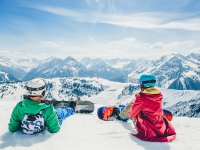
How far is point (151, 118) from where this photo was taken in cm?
937

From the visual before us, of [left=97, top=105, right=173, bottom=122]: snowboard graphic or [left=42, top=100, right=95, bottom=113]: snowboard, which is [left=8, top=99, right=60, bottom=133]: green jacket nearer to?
[left=97, top=105, right=173, bottom=122]: snowboard graphic

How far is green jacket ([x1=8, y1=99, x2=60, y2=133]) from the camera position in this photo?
880 cm

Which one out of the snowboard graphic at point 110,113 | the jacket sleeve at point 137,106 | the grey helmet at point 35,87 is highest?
the grey helmet at point 35,87

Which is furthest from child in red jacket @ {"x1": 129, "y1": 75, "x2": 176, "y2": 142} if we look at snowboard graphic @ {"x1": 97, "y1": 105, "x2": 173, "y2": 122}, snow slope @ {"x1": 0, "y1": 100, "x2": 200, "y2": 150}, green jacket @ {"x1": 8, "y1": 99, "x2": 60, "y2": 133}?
green jacket @ {"x1": 8, "y1": 99, "x2": 60, "y2": 133}

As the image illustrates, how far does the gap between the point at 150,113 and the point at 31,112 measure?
4.19m

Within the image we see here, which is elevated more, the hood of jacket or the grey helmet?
the grey helmet

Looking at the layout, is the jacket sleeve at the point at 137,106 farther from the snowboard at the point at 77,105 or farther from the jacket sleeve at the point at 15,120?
the snowboard at the point at 77,105

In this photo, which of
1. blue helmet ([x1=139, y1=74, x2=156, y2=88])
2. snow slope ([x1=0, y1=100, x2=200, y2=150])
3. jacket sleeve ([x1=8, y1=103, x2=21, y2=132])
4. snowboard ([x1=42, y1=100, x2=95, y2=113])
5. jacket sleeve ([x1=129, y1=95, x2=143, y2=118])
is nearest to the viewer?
snow slope ([x1=0, y1=100, x2=200, y2=150])

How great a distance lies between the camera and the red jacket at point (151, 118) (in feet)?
29.9

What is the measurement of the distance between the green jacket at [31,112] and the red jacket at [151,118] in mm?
3003

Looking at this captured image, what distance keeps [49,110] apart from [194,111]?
183 meters

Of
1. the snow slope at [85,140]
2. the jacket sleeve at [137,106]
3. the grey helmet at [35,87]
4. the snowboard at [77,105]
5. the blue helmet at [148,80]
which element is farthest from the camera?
the snowboard at [77,105]

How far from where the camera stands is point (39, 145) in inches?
309

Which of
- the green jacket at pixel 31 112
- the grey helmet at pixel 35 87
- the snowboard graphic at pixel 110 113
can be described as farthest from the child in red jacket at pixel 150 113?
the grey helmet at pixel 35 87
